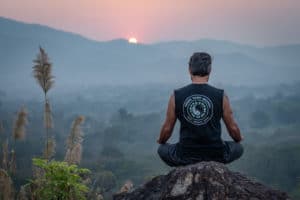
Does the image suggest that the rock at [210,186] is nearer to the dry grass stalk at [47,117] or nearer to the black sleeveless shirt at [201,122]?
the black sleeveless shirt at [201,122]

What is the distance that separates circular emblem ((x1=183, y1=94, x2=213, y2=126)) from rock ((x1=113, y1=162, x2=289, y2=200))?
3.04 feet

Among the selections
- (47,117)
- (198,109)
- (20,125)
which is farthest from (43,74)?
(198,109)

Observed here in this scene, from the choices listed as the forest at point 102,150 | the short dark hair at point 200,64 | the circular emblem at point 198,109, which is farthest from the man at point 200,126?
the forest at point 102,150

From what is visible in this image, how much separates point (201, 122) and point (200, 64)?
0.67 m

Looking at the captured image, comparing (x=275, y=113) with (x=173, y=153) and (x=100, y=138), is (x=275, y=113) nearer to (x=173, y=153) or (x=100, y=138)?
(x=100, y=138)

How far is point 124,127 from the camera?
4651 inches

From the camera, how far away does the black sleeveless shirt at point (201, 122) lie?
4.25 metres

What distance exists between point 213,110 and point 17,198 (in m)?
2.55

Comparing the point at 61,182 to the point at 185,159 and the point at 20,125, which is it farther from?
the point at 20,125

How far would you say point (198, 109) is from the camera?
4285 millimetres

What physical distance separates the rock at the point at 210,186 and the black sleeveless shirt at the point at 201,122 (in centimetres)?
80

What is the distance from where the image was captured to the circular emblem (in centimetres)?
427

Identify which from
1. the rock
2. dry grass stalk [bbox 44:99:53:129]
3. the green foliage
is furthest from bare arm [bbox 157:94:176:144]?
dry grass stalk [bbox 44:99:53:129]

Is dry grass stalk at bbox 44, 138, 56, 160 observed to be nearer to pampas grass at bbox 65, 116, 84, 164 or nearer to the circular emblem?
pampas grass at bbox 65, 116, 84, 164
